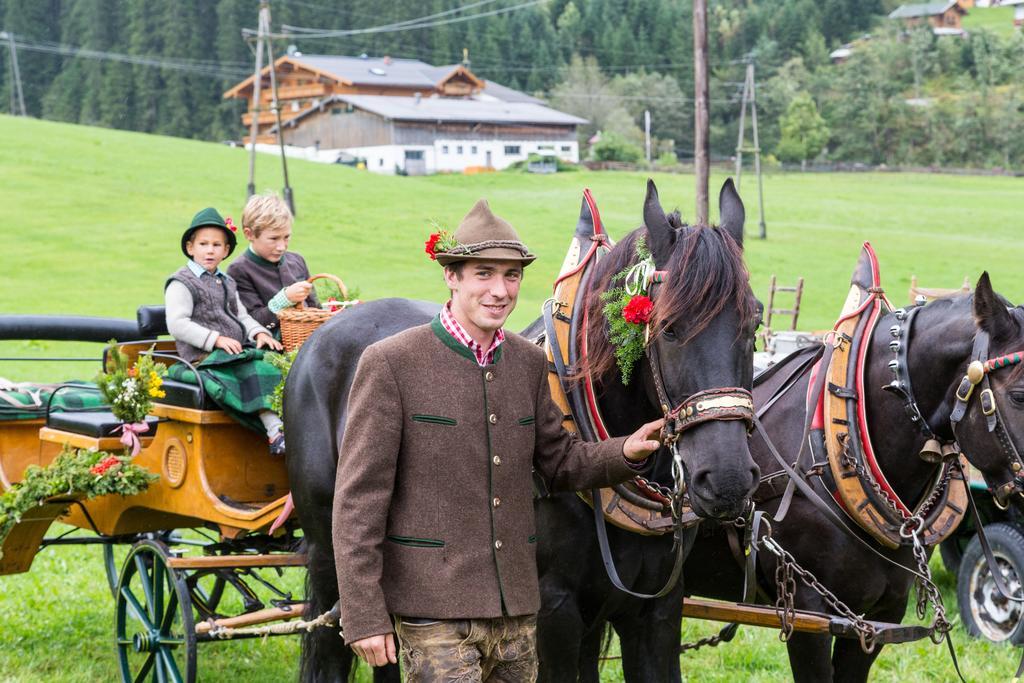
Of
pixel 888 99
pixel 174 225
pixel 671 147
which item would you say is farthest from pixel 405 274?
pixel 888 99

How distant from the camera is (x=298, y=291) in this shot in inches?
196

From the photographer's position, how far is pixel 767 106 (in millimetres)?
69938

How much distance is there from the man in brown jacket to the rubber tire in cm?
401

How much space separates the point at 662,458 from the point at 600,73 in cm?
8381

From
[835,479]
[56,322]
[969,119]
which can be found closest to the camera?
[835,479]

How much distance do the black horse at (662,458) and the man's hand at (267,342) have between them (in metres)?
2.19

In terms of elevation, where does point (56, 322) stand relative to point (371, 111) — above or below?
below

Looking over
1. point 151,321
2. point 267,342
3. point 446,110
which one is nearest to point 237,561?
point 267,342

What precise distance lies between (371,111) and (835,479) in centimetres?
5588

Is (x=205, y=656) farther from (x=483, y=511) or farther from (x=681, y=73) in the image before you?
(x=681, y=73)

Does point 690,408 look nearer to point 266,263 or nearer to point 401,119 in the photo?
point 266,263

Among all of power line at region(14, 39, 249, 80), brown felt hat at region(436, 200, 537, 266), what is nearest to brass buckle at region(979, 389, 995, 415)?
brown felt hat at region(436, 200, 537, 266)

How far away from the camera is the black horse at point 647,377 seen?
2645 millimetres

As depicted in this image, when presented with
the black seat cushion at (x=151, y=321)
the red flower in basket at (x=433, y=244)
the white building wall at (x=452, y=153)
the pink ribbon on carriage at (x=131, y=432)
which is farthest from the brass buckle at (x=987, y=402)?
the white building wall at (x=452, y=153)
